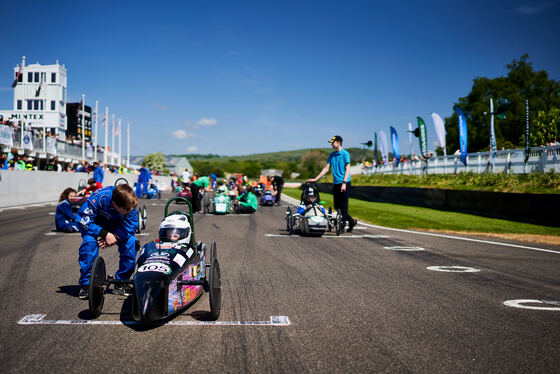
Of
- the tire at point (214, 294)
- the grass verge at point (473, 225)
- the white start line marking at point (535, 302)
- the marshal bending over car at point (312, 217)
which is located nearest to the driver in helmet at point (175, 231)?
the tire at point (214, 294)

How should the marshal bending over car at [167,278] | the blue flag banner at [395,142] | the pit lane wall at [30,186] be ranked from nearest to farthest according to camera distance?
the marshal bending over car at [167,278] → the pit lane wall at [30,186] → the blue flag banner at [395,142]

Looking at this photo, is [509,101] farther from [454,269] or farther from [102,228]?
[102,228]

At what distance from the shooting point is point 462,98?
63.0 metres

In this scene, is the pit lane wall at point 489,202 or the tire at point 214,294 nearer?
the tire at point 214,294

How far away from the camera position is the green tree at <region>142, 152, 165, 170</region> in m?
154

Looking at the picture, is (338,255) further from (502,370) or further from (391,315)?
(502,370)

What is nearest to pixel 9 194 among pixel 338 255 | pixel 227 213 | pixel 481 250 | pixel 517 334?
pixel 227 213

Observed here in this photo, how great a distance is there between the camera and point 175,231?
4.83 metres

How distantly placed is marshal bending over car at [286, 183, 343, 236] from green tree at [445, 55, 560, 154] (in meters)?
51.2

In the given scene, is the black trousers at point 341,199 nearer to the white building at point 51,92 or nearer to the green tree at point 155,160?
the white building at point 51,92

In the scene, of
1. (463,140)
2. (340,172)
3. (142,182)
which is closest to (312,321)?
(340,172)

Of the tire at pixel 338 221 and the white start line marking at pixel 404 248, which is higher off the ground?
the tire at pixel 338 221

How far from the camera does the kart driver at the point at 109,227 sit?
4.63 meters

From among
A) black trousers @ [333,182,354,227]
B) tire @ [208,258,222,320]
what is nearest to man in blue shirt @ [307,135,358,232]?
black trousers @ [333,182,354,227]
